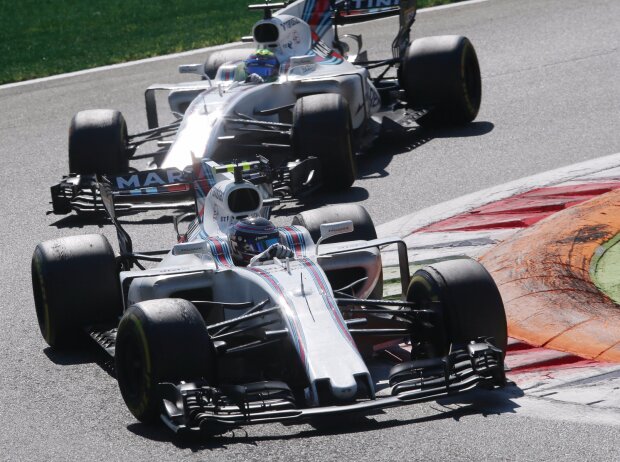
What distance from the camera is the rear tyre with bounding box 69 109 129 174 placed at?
533 inches

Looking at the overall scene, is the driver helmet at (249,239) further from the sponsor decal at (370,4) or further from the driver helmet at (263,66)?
the sponsor decal at (370,4)

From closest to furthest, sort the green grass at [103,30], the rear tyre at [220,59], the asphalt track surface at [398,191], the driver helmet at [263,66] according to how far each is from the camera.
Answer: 1. the asphalt track surface at [398,191]
2. the driver helmet at [263,66]
3. the rear tyre at [220,59]
4. the green grass at [103,30]

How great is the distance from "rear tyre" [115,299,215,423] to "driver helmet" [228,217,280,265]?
1056mm

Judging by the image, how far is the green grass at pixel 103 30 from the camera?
21.3m

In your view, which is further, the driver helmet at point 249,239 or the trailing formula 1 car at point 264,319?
the driver helmet at point 249,239

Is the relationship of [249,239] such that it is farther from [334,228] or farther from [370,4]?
[370,4]

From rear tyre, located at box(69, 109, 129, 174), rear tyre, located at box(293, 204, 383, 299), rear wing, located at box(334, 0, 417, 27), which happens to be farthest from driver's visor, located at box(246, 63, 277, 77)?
rear tyre, located at box(293, 204, 383, 299)

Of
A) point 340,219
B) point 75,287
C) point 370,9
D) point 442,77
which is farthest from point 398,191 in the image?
point 75,287

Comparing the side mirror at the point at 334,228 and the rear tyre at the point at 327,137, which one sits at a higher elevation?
the side mirror at the point at 334,228

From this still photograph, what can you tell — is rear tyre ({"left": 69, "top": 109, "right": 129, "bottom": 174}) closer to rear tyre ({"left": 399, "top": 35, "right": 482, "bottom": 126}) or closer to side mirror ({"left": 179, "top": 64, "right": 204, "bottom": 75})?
side mirror ({"left": 179, "top": 64, "right": 204, "bottom": 75})

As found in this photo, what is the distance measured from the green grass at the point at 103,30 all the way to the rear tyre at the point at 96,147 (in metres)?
7.30

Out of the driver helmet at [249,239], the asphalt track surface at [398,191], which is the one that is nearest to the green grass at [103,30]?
the asphalt track surface at [398,191]

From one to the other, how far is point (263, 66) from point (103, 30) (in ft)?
32.7

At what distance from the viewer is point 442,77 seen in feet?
49.4
